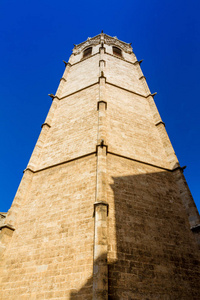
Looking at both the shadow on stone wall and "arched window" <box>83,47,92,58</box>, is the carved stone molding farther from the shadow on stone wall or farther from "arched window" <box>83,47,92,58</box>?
the shadow on stone wall

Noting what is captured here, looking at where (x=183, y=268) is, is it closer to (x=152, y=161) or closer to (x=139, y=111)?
(x=152, y=161)

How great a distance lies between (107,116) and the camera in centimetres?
955

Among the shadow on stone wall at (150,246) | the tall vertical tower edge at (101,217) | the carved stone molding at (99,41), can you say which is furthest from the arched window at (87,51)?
the shadow on stone wall at (150,246)

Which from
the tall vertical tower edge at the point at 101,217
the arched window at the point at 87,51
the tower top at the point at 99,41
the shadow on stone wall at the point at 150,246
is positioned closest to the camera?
the shadow on stone wall at the point at 150,246

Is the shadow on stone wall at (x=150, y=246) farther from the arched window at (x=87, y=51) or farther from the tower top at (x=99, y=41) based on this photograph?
the tower top at (x=99, y=41)

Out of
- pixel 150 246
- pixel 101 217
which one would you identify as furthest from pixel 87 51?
pixel 150 246

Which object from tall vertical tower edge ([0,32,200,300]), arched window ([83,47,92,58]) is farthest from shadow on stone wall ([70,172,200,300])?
arched window ([83,47,92,58])

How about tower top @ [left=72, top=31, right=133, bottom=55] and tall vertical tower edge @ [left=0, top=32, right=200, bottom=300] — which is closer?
tall vertical tower edge @ [left=0, top=32, right=200, bottom=300]

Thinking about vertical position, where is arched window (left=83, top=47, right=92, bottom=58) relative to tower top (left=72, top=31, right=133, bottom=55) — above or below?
below

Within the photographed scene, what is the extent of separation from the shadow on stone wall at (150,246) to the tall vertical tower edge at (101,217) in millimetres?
26

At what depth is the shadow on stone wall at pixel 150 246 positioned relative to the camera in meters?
4.77

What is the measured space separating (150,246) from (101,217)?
65.0 inches

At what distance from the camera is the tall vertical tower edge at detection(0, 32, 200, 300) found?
491cm

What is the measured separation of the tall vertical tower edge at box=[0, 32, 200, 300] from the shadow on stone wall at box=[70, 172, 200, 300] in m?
0.03
